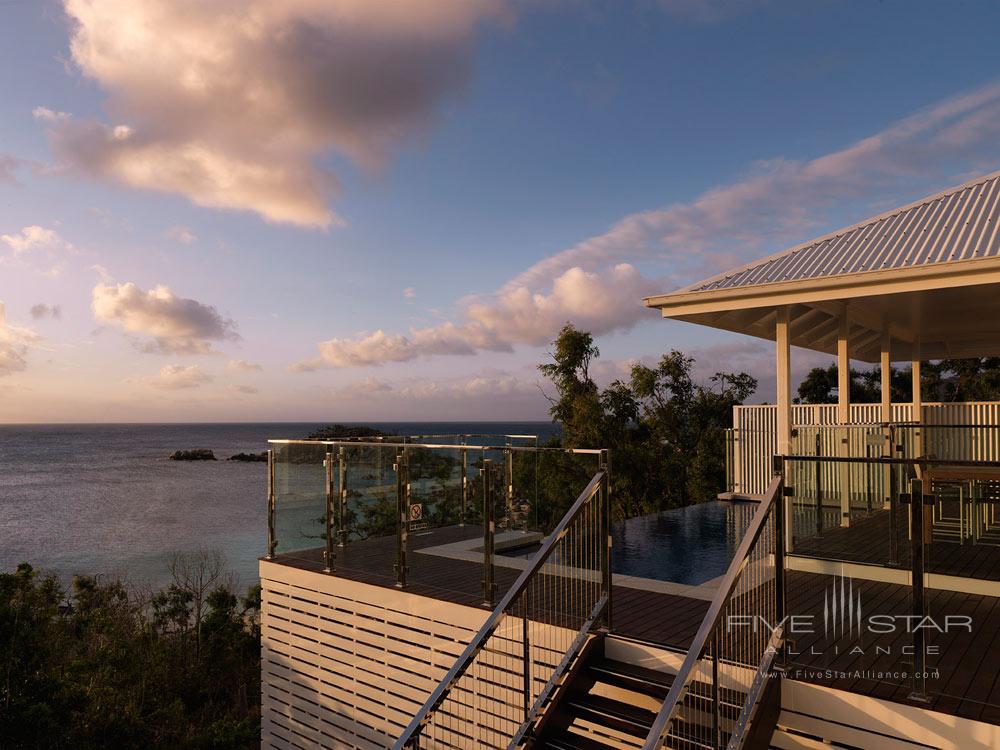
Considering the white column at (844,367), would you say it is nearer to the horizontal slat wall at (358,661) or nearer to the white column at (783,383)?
the white column at (783,383)

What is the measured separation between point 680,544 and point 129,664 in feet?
76.6

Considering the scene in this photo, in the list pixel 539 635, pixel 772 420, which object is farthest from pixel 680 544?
pixel 772 420

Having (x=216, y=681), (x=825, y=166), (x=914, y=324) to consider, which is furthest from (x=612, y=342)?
(x=216, y=681)

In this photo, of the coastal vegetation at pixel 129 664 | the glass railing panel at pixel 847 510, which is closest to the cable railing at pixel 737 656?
the glass railing panel at pixel 847 510

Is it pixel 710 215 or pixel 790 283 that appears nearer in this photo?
pixel 790 283

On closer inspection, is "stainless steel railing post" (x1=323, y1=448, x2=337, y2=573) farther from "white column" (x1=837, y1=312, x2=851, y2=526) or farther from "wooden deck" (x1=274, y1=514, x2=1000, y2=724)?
"white column" (x1=837, y1=312, x2=851, y2=526)

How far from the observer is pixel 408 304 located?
31016 millimetres

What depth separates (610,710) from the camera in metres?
4.72

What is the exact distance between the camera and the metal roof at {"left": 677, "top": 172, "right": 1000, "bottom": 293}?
7367 millimetres

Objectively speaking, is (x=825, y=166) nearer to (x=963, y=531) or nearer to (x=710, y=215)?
(x=710, y=215)

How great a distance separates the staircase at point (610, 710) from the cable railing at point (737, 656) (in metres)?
0.02

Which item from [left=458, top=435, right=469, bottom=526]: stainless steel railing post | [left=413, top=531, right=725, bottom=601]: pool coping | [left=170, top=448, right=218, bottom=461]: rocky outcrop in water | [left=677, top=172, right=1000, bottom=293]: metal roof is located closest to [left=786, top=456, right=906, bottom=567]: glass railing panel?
[left=413, top=531, right=725, bottom=601]: pool coping

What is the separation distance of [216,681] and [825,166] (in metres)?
32.9

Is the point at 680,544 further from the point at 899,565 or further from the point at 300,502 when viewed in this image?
the point at 300,502
